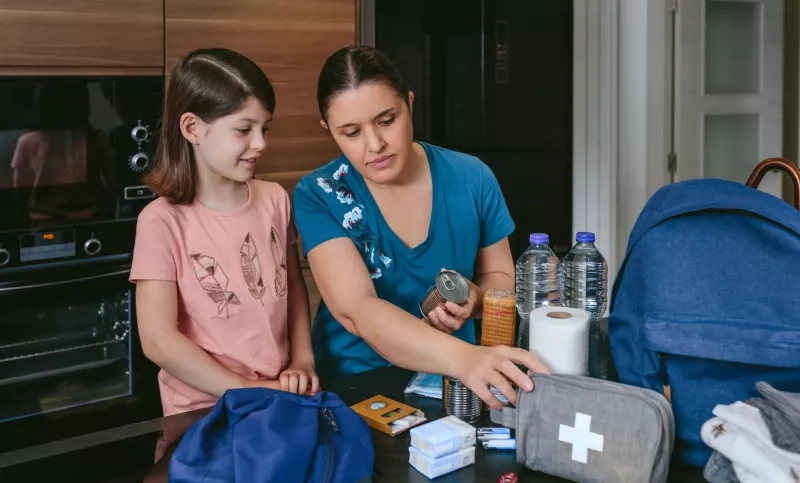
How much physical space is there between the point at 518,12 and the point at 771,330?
2.23 meters

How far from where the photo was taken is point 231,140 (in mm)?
1511

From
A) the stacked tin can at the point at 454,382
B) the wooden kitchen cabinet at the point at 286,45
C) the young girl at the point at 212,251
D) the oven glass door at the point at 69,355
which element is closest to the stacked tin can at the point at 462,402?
the stacked tin can at the point at 454,382

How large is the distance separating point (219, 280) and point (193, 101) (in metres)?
0.32

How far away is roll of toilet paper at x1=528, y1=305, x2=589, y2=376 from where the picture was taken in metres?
1.11

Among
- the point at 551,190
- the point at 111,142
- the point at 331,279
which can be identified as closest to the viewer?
the point at 331,279

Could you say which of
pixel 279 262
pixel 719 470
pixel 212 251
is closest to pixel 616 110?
pixel 279 262

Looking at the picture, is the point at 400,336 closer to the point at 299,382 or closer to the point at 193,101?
the point at 299,382

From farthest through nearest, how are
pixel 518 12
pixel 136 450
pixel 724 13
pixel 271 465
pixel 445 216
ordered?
pixel 724 13
pixel 518 12
pixel 445 216
pixel 136 450
pixel 271 465

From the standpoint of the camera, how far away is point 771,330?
1.05 meters

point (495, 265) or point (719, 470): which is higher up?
point (495, 265)

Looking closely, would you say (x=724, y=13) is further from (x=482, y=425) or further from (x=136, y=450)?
(x=136, y=450)

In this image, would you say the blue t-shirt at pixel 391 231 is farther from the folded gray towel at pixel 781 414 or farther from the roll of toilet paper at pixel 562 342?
the folded gray towel at pixel 781 414

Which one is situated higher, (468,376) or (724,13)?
(724,13)

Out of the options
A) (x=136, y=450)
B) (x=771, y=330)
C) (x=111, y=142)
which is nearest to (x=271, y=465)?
(x=136, y=450)
